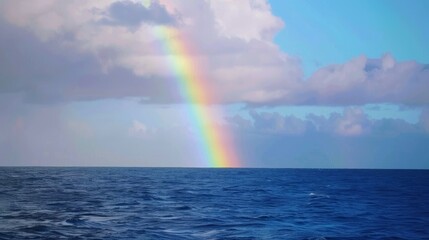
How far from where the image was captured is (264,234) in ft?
155

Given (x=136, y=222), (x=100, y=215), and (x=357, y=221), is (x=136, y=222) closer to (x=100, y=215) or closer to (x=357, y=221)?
(x=100, y=215)

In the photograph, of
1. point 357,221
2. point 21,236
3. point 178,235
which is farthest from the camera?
point 357,221

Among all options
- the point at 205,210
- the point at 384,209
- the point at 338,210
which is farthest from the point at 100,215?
the point at 384,209

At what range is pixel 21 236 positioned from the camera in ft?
141

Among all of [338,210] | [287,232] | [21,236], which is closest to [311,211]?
[338,210]

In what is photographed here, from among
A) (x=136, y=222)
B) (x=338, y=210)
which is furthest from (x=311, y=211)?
(x=136, y=222)

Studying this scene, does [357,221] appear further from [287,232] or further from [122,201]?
[122,201]

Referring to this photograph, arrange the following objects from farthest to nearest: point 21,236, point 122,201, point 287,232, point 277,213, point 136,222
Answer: point 122,201
point 277,213
point 136,222
point 287,232
point 21,236

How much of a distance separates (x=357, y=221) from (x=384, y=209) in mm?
16935

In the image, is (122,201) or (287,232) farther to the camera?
(122,201)

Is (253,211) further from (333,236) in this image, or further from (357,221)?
(333,236)

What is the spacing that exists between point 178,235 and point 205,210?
21599 mm

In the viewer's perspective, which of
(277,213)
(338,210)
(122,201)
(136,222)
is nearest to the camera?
(136,222)

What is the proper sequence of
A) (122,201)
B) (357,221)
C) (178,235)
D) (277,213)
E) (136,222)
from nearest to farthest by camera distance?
(178,235), (136,222), (357,221), (277,213), (122,201)
